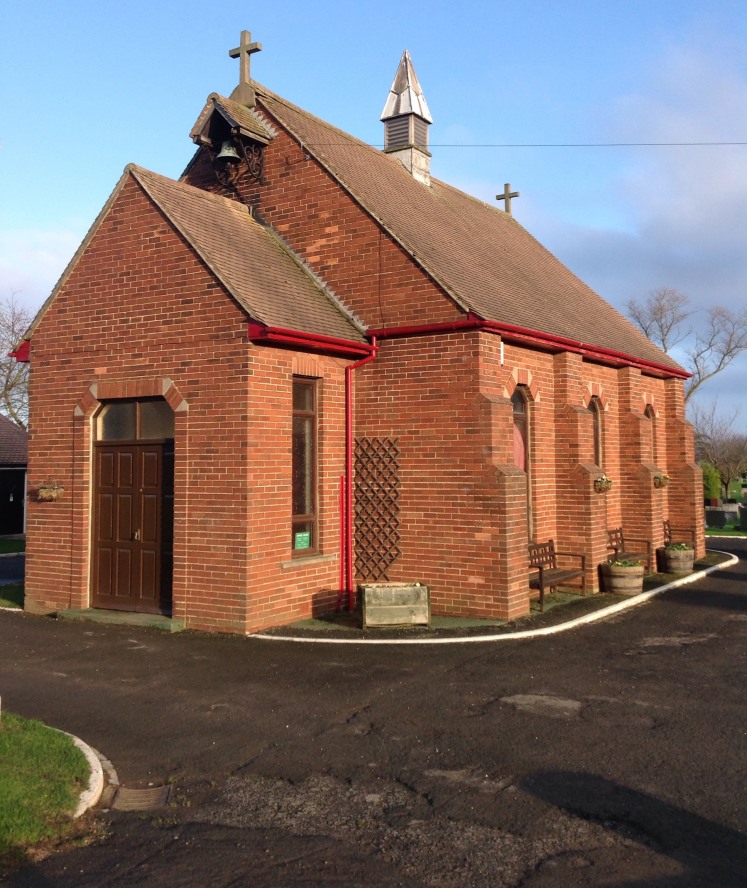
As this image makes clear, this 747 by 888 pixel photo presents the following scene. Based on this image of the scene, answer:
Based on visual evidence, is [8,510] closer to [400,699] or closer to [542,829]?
[400,699]

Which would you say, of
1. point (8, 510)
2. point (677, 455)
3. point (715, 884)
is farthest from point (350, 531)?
point (8, 510)

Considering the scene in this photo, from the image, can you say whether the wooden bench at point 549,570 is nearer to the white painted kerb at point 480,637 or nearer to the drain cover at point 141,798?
the white painted kerb at point 480,637

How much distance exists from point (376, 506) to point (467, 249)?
5885 mm

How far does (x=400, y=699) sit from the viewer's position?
23.6ft

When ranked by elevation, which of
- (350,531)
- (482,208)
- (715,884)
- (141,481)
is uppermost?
(482,208)

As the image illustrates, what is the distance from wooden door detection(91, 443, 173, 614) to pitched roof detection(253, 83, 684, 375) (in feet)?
16.3

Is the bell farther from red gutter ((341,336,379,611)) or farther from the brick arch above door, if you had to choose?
the brick arch above door

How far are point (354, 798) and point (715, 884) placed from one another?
7.09ft

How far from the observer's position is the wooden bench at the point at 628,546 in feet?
49.3

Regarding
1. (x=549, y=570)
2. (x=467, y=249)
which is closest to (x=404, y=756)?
(x=549, y=570)

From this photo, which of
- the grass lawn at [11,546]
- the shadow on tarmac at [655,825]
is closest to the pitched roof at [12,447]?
the grass lawn at [11,546]

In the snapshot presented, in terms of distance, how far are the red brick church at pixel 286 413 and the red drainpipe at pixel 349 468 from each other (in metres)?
0.03

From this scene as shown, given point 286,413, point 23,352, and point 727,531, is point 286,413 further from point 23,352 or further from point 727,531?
point 727,531

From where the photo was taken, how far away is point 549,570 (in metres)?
12.8
